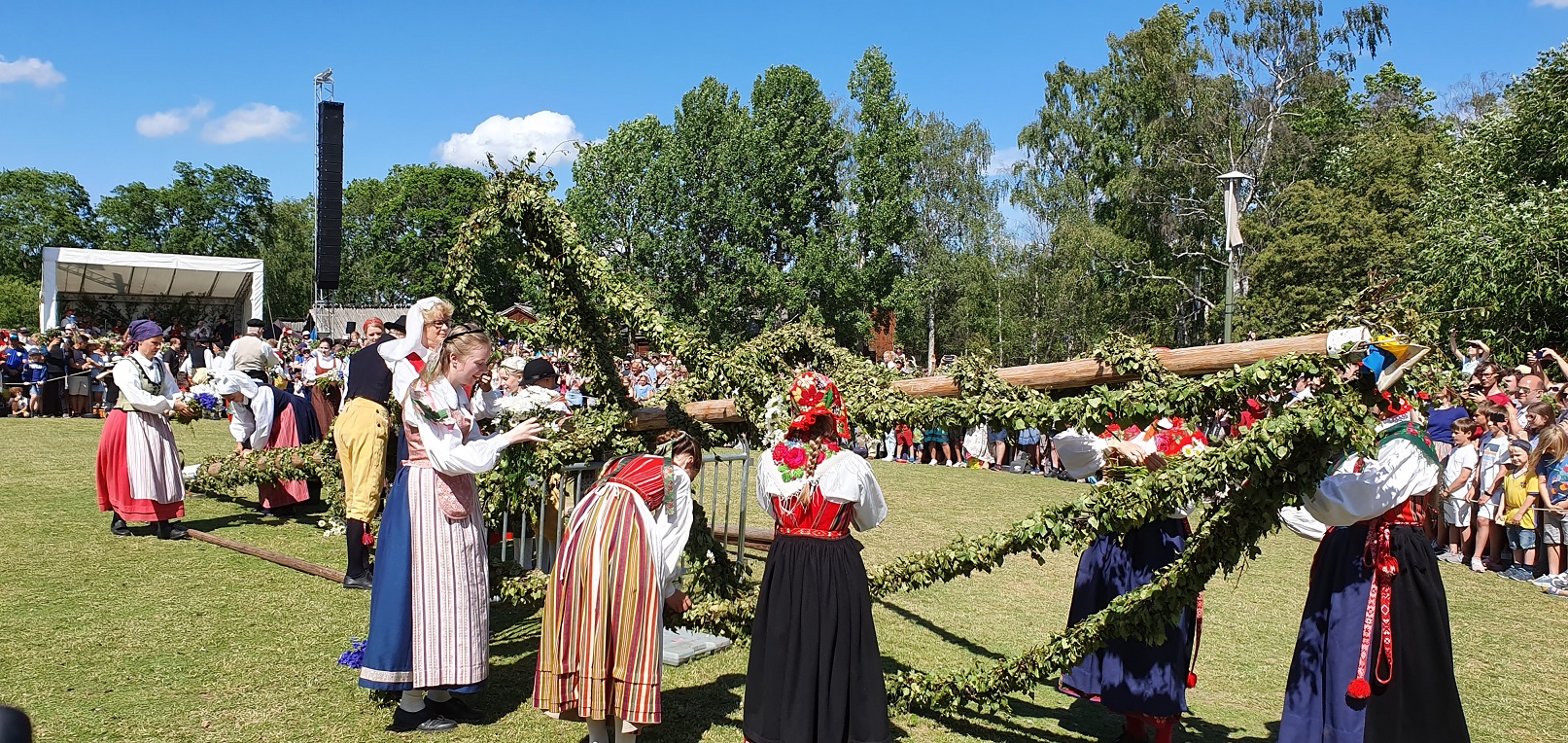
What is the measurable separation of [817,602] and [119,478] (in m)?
7.08

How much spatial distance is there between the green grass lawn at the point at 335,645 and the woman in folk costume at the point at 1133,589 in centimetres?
38

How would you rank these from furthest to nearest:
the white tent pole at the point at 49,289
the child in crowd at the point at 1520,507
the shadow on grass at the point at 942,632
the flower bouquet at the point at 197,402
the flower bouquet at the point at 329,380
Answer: the white tent pole at the point at 49,289 → the flower bouquet at the point at 329,380 → the child in crowd at the point at 1520,507 → the flower bouquet at the point at 197,402 → the shadow on grass at the point at 942,632

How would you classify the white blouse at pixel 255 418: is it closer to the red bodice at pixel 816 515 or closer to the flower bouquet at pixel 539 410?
the flower bouquet at pixel 539 410

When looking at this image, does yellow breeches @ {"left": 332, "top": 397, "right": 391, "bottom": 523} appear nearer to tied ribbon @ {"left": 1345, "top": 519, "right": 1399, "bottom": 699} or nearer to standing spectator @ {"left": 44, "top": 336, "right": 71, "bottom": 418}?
tied ribbon @ {"left": 1345, "top": 519, "right": 1399, "bottom": 699}

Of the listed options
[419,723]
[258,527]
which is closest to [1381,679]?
[419,723]

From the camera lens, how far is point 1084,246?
36000 millimetres

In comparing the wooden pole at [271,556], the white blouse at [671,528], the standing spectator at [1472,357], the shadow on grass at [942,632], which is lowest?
the shadow on grass at [942,632]

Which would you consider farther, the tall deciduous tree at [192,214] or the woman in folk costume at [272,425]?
the tall deciduous tree at [192,214]

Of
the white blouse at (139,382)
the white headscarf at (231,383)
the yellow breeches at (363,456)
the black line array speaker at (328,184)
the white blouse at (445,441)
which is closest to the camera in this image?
the white blouse at (445,441)

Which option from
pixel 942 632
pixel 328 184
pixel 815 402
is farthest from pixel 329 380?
pixel 328 184

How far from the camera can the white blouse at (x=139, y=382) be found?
8.46 meters

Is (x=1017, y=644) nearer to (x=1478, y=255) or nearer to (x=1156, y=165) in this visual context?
(x=1478, y=255)

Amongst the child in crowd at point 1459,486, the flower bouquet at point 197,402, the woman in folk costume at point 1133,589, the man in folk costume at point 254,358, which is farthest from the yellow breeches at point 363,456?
the child in crowd at point 1459,486

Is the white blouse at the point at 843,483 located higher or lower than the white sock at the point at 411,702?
higher
